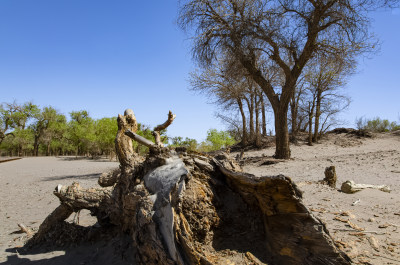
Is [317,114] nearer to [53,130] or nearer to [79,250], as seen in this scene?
[79,250]

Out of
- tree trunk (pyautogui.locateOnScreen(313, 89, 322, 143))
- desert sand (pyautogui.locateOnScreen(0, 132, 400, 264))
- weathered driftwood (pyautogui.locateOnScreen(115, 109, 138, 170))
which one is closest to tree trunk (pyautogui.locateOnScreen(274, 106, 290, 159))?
desert sand (pyautogui.locateOnScreen(0, 132, 400, 264))

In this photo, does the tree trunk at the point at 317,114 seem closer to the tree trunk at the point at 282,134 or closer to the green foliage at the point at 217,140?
the tree trunk at the point at 282,134

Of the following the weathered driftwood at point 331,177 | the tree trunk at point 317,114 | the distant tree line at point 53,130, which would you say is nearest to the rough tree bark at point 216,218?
the weathered driftwood at point 331,177

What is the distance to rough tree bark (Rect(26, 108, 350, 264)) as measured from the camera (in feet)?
6.66

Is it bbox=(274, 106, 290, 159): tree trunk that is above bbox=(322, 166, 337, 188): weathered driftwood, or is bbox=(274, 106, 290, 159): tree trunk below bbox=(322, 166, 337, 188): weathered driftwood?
above

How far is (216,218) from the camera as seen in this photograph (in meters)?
2.43

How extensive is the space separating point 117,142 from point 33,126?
4622 centimetres

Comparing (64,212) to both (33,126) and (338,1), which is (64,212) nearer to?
(338,1)

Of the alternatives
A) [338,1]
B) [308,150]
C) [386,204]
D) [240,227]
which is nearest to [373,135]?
[308,150]

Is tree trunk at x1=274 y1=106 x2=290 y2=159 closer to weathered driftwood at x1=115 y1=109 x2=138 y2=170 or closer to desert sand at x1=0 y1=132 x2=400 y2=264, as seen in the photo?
desert sand at x1=0 y1=132 x2=400 y2=264

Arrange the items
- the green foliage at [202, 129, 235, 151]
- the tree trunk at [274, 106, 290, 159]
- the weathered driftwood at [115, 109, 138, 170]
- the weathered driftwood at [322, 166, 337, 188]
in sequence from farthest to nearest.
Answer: the green foliage at [202, 129, 235, 151]
the tree trunk at [274, 106, 290, 159]
the weathered driftwood at [322, 166, 337, 188]
the weathered driftwood at [115, 109, 138, 170]

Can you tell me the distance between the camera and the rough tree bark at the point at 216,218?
203 centimetres

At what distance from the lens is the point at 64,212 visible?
154 inches

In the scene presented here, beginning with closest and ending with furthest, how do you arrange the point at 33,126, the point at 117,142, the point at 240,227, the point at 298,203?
the point at 298,203 → the point at 240,227 → the point at 117,142 → the point at 33,126
